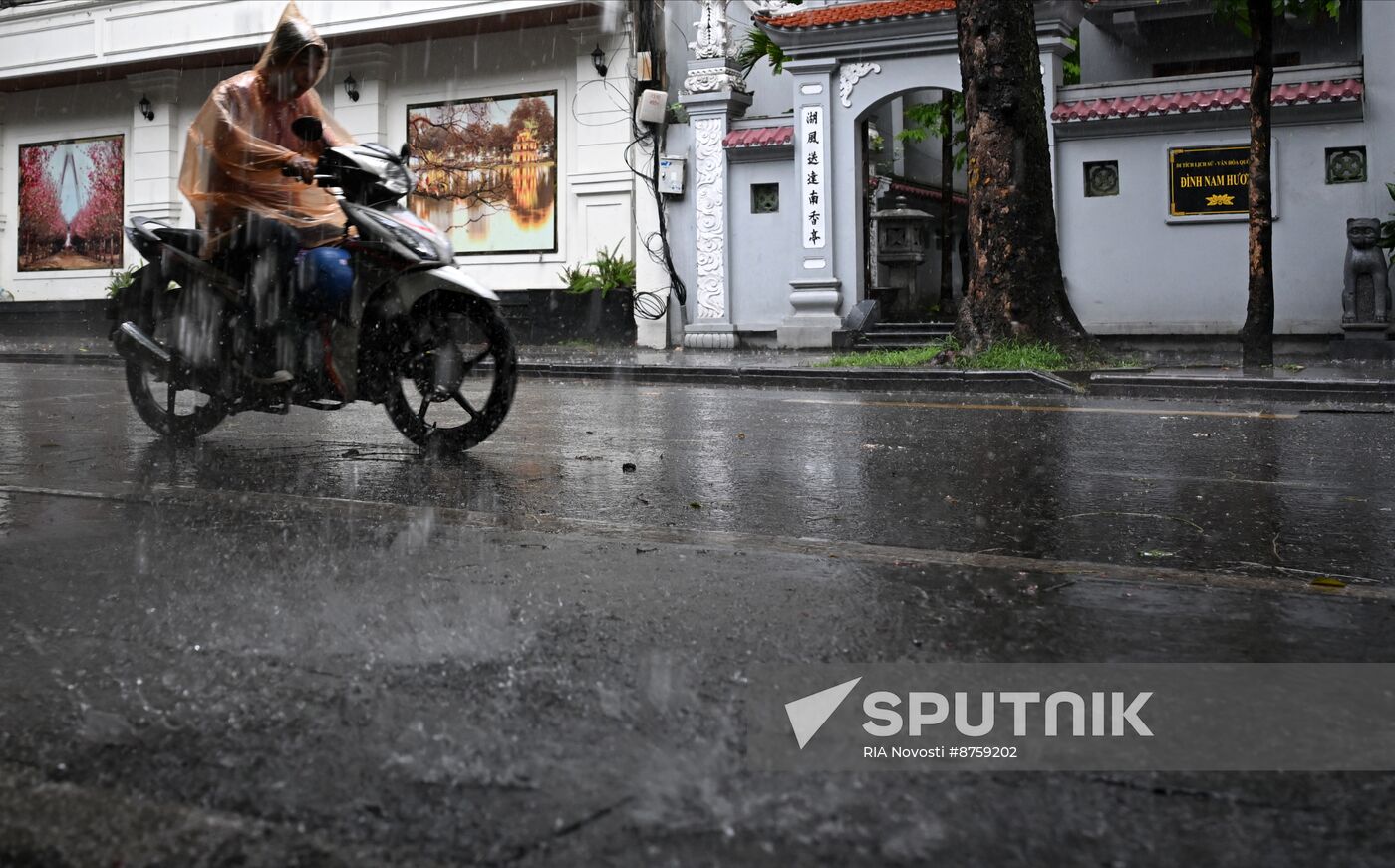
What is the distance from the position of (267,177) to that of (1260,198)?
31.7 feet

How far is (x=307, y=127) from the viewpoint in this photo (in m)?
5.99

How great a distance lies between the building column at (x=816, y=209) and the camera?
18.8 meters

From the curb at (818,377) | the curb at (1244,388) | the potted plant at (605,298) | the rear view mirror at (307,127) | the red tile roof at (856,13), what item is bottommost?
the curb at (1244,388)

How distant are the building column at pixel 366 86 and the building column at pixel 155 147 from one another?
383cm

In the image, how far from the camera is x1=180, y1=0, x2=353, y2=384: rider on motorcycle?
601cm

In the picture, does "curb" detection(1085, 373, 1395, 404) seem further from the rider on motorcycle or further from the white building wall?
the rider on motorcycle

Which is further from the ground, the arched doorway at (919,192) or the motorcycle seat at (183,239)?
the arched doorway at (919,192)

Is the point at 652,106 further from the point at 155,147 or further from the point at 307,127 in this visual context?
the point at 307,127

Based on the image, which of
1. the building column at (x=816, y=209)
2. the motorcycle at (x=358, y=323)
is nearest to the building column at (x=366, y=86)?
the building column at (x=816, y=209)

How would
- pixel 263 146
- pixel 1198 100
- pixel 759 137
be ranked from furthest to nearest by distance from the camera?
pixel 759 137 → pixel 1198 100 → pixel 263 146

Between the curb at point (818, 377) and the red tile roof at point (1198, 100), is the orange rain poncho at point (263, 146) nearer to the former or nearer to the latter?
the curb at point (818, 377)

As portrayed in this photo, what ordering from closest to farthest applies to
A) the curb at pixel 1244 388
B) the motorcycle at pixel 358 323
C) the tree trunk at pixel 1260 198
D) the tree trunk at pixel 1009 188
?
1. the motorcycle at pixel 358 323
2. the curb at pixel 1244 388
3. the tree trunk at pixel 1260 198
4. the tree trunk at pixel 1009 188

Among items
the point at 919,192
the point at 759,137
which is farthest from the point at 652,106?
the point at 919,192

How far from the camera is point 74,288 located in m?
25.8
